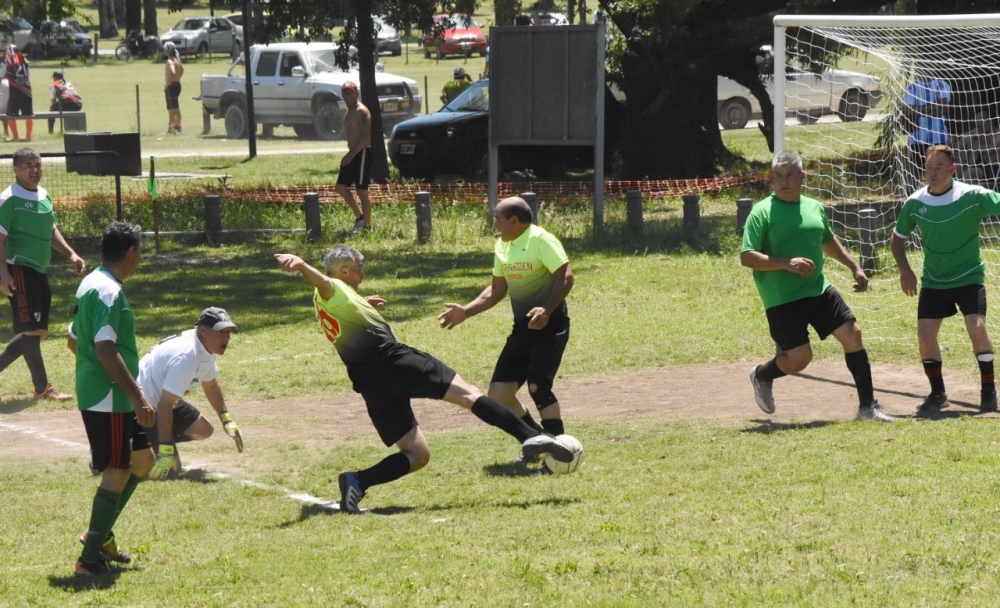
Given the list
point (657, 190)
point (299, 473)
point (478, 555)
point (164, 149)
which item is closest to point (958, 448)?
point (478, 555)

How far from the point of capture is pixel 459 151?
23.8 m

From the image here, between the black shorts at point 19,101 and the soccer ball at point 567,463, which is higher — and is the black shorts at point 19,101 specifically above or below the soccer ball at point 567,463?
above

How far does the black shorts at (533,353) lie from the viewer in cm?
846

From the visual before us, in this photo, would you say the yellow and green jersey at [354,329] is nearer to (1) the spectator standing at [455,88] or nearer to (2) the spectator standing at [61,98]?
(1) the spectator standing at [455,88]

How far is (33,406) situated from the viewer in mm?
10898

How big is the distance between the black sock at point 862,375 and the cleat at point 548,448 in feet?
8.38

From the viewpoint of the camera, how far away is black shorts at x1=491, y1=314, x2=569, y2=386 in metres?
8.46

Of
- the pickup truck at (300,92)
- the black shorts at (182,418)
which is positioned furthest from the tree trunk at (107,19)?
the black shorts at (182,418)

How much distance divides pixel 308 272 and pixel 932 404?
15.4ft

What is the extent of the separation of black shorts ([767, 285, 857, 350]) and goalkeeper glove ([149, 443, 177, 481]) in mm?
4101

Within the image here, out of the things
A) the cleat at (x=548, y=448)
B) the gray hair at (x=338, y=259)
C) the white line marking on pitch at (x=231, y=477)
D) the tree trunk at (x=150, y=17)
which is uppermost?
the tree trunk at (x=150, y=17)

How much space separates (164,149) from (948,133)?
19.9 metres

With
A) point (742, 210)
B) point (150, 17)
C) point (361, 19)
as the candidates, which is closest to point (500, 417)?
point (742, 210)

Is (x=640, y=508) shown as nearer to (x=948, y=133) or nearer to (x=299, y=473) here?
(x=299, y=473)
